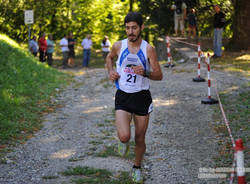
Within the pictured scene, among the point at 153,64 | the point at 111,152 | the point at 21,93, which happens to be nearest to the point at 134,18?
the point at 153,64

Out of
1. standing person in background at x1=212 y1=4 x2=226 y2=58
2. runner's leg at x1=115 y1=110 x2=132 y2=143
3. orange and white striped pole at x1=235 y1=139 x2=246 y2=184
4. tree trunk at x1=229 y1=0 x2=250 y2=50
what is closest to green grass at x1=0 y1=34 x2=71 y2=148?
runner's leg at x1=115 y1=110 x2=132 y2=143

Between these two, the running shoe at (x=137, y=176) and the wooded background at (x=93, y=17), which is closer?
the running shoe at (x=137, y=176)

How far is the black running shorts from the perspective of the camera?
5.62m

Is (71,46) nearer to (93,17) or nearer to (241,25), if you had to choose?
(93,17)

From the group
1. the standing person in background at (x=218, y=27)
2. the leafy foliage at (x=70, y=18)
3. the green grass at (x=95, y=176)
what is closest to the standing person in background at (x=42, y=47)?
the leafy foliage at (x=70, y=18)

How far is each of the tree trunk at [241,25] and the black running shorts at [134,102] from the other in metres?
14.8

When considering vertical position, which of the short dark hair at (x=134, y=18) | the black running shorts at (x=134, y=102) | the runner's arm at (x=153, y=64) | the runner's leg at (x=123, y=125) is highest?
the short dark hair at (x=134, y=18)

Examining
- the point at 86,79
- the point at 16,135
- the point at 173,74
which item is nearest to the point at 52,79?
the point at 86,79

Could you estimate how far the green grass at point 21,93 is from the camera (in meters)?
9.29

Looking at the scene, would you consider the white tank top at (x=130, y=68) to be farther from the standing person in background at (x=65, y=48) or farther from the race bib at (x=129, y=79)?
the standing person in background at (x=65, y=48)

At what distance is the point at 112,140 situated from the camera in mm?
8523

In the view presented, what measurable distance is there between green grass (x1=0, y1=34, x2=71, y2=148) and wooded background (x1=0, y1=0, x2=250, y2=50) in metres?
12.3

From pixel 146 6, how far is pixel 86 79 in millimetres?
12512

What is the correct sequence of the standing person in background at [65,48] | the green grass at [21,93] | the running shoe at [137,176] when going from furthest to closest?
the standing person in background at [65,48] < the green grass at [21,93] < the running shoe at [137,176]
